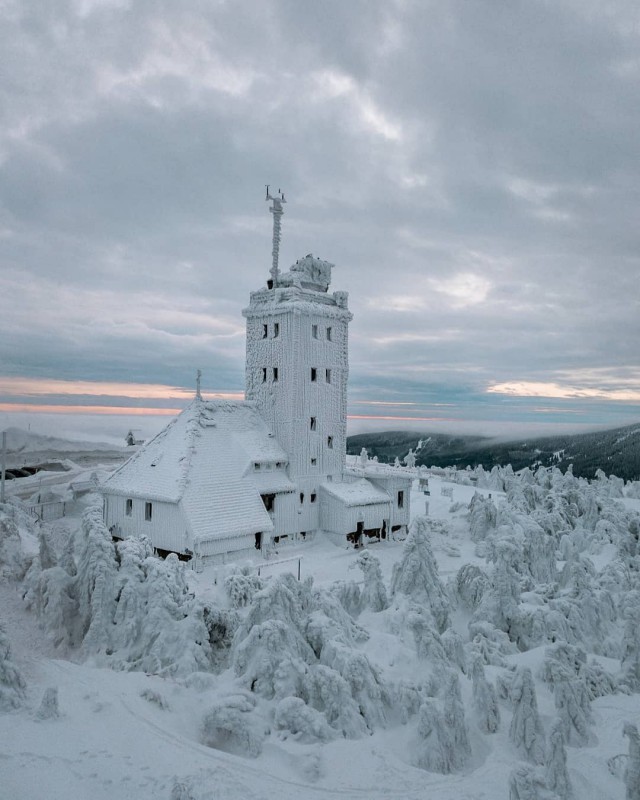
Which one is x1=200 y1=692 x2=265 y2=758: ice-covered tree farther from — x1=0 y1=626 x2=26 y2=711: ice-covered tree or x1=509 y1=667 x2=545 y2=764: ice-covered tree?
x1=509 y1=667 x2=545 y2=764: ice-covered tree

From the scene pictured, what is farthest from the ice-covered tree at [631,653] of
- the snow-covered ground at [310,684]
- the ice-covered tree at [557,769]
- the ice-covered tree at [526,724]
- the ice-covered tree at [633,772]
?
the ice-covered tree at [557,769]

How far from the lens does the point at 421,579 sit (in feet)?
67.6

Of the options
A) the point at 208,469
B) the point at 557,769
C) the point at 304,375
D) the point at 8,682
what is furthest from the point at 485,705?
the point at 304,375

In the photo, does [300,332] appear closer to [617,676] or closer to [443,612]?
[443,612]

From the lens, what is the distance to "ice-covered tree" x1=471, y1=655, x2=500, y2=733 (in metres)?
13.4

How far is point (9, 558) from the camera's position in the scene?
1969cm

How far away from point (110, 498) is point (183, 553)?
5985 millimetres

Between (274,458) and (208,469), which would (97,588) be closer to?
(208,469)

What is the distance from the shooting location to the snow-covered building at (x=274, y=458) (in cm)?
2600

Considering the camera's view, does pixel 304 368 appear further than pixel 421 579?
Yes

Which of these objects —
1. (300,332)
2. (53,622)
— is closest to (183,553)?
(53,622)

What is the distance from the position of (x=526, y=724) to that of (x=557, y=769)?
5.05 feet

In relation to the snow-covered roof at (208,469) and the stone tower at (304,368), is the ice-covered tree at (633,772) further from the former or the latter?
the stone tower at (304,368)

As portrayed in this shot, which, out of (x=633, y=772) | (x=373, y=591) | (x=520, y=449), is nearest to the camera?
(x=633, y=772)
